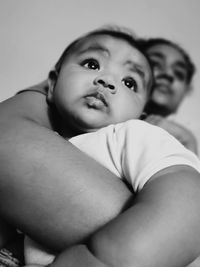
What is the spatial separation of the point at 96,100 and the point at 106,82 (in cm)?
5

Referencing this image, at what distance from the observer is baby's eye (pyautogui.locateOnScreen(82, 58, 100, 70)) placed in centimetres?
87

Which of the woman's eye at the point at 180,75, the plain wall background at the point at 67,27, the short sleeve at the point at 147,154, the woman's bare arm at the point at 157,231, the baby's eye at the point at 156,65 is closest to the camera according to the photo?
the woman's bare arm at the point at 157,231

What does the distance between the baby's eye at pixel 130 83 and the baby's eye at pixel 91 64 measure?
0.25ft

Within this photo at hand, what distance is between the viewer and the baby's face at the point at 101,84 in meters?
0.77

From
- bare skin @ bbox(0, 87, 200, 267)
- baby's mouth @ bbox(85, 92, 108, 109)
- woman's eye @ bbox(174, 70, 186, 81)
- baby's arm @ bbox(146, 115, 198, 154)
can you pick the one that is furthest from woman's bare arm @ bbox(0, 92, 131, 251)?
woman's eye @ bbox(174, 70, 186, 81)

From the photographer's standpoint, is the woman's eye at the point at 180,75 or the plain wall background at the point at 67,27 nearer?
the woman's eye at the point at 180,75

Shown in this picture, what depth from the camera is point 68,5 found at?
4.53 feet

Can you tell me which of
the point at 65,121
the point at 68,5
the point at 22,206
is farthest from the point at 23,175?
the point at 68,5

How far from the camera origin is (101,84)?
79 cm

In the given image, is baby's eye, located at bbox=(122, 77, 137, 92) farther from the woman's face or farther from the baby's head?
the woman's face

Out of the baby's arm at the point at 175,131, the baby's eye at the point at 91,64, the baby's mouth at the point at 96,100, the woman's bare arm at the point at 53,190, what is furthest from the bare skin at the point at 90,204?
the baby's arm at the point at 175,131

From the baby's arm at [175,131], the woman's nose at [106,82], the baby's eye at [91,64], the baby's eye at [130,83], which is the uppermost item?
the baby's eye at [91,64]

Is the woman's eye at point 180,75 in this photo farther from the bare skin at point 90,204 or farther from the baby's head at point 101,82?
the bare skin at point 90,204

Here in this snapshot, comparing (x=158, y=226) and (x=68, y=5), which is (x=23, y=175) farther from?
(x=68, y=5)
